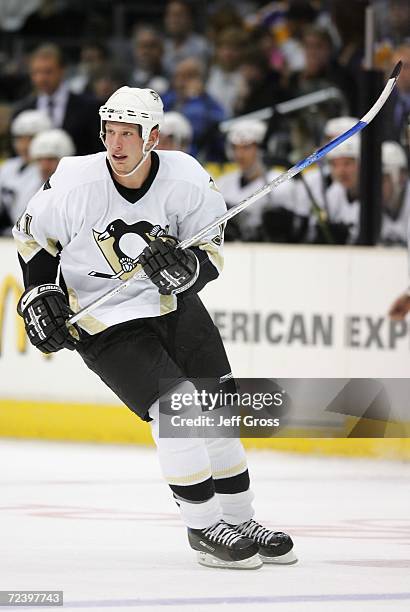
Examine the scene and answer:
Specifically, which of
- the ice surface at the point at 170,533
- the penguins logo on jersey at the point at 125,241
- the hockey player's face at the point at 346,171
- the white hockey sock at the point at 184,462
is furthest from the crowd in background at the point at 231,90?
the white hockey sock at the point at 184,462

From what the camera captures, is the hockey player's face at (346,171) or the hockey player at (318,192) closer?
the hockey player at (318,192)

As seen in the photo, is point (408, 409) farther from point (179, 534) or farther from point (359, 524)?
point (179, 534)

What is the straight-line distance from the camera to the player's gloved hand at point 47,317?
4188 mm

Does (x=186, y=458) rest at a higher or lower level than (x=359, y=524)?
higher

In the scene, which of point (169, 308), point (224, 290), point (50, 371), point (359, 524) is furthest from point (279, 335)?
point (169, 308)

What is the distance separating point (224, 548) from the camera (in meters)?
4.21

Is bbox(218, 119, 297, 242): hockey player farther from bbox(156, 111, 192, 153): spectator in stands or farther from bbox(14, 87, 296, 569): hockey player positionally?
bbox(14, 87, 296, 569): hockey player

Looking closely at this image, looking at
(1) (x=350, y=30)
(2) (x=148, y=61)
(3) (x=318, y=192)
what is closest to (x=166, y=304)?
(3) (x=318, y=192)

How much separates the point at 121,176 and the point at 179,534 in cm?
132

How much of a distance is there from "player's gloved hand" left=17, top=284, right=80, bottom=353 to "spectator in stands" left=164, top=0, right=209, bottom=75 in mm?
5533

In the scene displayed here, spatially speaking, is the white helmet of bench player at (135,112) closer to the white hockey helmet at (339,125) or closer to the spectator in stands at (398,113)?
the spectator in stands at (398,113)

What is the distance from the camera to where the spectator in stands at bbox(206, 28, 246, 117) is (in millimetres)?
9125

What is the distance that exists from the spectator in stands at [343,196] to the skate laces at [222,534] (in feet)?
10.1

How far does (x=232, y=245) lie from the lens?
7000 mm
